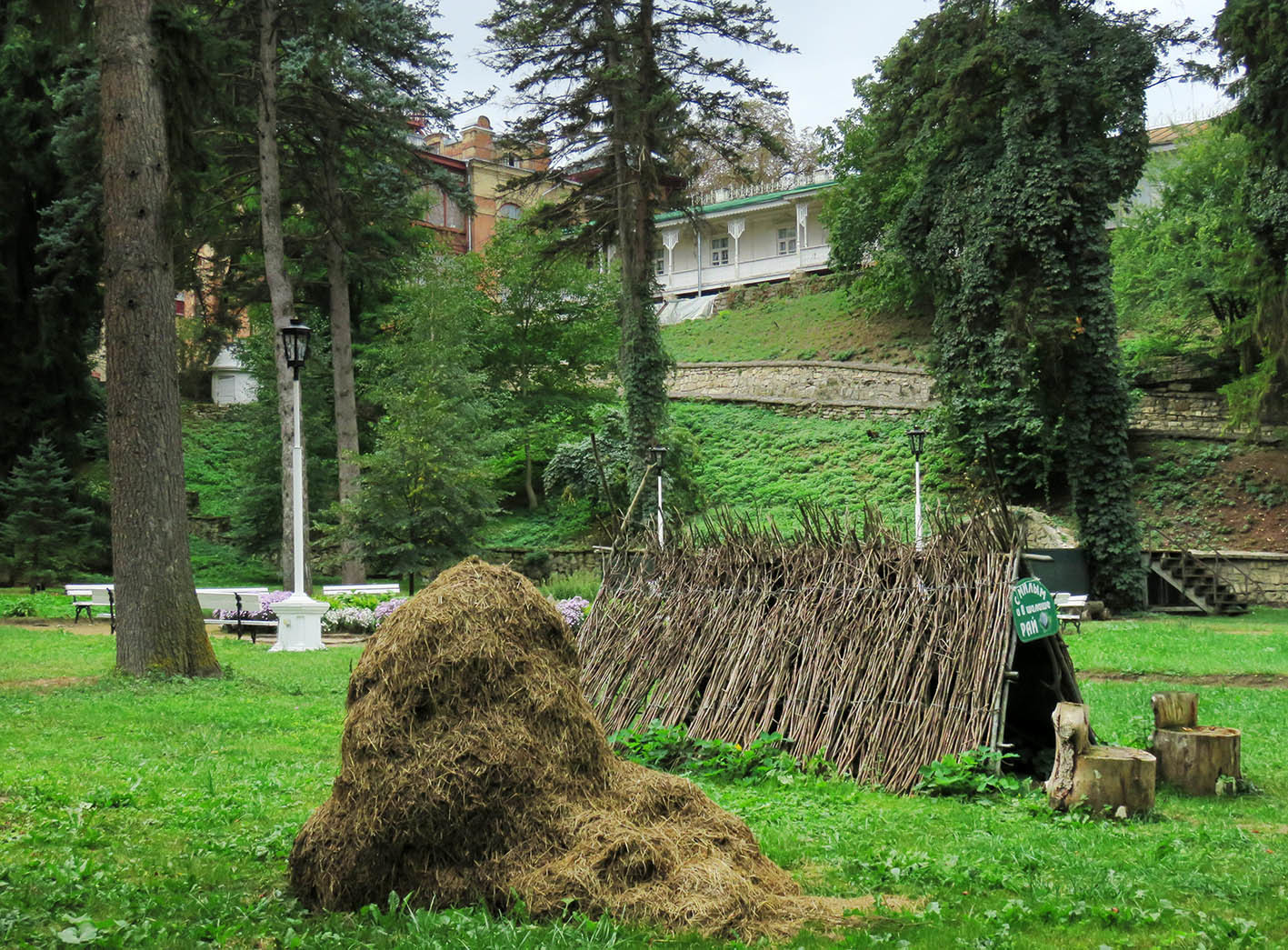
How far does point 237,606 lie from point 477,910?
53.7 ft

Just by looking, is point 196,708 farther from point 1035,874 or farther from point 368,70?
point 368,70

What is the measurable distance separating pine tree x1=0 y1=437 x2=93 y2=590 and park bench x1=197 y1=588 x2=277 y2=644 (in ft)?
19.9

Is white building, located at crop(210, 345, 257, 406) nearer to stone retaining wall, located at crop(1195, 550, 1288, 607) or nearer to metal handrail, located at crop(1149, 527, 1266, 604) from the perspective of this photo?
metal handrail, located at crop(1149, 527, 1266, 604)

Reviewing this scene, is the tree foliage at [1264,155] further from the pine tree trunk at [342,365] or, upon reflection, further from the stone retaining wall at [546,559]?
the pine tree trunk at [342,365]

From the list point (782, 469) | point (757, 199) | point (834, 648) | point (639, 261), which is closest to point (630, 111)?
point (639, 261)

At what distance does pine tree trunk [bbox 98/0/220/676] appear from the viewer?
1200 cm

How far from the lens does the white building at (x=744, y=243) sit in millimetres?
50625

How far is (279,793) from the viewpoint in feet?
22.6

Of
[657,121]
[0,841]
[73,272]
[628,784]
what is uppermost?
[657,121]

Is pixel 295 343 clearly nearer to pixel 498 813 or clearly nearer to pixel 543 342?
pixel 498 813

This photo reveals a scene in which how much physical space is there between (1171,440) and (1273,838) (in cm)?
2636

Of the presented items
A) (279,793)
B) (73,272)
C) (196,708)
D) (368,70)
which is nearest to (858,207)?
(368,70)

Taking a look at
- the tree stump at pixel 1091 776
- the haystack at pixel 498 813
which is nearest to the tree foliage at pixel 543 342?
the tree stump at pixel 1091 776

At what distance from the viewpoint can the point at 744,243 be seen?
54.2 meters
